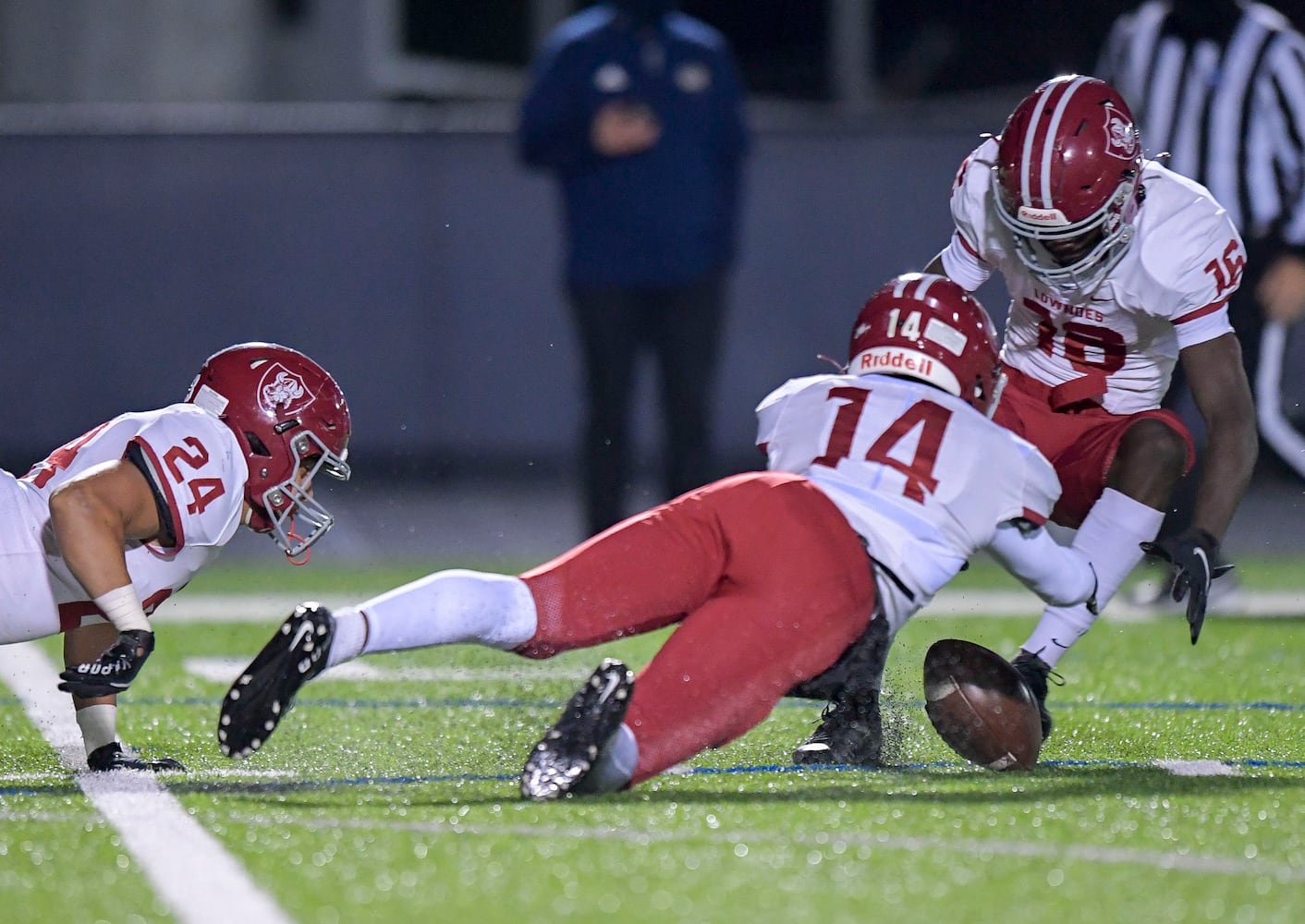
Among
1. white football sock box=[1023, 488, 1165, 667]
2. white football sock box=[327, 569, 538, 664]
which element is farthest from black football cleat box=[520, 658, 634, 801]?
white football sock box=[1023, 488, 1165, 667]

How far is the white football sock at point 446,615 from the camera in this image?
9.62 ft

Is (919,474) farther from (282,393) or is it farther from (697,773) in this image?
(282,393)

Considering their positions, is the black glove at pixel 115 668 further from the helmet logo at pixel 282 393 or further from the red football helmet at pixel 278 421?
the helmet logo at pixel 282 393

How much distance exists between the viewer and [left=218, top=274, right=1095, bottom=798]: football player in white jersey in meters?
2.90

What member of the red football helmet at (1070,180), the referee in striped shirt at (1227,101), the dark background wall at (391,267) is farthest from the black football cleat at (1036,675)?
the dark background wall at (391,267)

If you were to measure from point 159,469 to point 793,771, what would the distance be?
1.20 meters

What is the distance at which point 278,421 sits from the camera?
3406mm

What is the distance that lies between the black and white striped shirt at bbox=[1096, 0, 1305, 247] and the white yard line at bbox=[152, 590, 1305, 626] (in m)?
1.17

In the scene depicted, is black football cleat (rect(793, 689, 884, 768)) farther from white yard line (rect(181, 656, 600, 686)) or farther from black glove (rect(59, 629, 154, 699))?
white yard line (rect(181, 656, 600, 686))

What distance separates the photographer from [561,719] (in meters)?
2.92

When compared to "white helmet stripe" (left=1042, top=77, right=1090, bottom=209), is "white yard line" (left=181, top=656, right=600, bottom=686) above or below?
below

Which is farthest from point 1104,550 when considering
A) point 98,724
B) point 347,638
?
point 98,724

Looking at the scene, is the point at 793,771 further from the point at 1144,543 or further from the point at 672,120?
the point at 672,120

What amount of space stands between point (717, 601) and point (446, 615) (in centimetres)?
43
